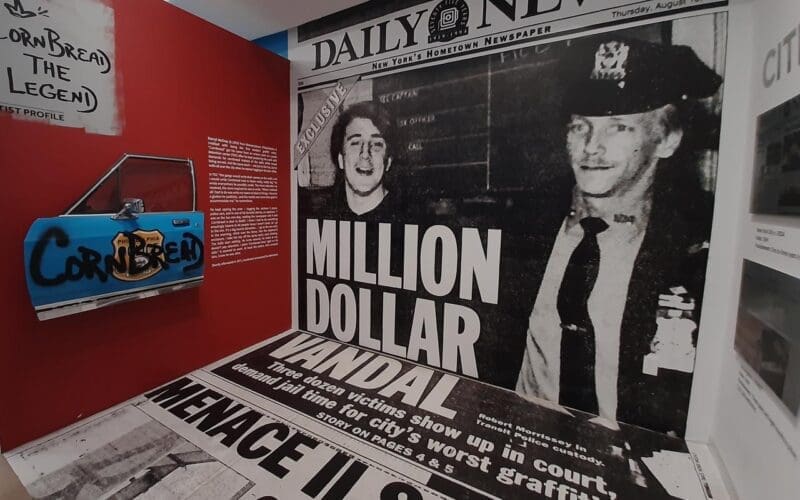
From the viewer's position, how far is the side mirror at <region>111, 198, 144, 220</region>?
4.76ft

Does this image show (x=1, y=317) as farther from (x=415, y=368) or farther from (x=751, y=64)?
(x=751, y=64)

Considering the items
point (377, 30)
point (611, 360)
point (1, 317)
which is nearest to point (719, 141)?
point (611, 360)

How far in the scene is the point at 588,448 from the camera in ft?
4.44

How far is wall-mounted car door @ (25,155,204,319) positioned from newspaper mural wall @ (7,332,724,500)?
55cm

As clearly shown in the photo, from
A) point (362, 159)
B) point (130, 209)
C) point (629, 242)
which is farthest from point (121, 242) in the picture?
point (629, 242)

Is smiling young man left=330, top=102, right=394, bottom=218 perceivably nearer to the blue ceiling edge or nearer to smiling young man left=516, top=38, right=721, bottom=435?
the blue ceiling edge

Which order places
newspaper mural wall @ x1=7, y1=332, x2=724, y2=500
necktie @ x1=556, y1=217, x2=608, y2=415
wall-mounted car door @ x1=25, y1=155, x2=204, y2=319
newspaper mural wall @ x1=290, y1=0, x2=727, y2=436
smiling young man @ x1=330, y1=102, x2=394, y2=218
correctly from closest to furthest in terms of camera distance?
newspaper mural wall @ x1=7, y1=332, x2=724, y2=500 < wall-mounted car door @ x1=25, y1=155, x2=204, y2=319 < newspaper mural wall @ x1=290, y1=0, x2=727, y2=436 < necktie @ x1=556, y1=217, x2=608, y2=415 < smiling young man @ x1=330, y1=102, x2=394, y2=218

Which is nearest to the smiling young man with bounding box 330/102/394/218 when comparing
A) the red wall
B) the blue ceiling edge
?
the red wall

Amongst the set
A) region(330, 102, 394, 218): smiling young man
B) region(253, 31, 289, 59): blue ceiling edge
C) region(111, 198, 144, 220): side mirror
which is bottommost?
region(111, 198, 144, 220): side mirror

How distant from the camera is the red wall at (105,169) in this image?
4.21ft

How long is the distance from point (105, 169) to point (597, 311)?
2.26 m

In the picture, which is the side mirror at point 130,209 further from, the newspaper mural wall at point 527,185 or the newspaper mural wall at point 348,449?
the newspaper mural wall at point 527,185

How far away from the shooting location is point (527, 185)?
5.35 feet

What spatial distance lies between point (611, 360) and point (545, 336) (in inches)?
11.2
